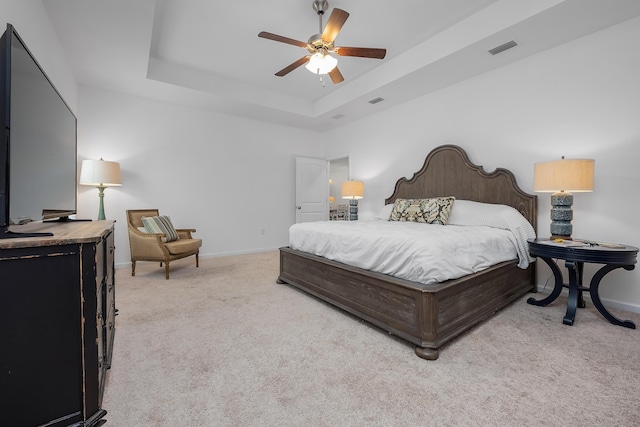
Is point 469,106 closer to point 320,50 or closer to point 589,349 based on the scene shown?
point 320,50

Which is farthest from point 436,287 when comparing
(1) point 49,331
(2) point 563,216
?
(1) point 49,331

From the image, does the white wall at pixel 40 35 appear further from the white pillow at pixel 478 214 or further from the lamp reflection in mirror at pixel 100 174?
the white pillow at pixel 478 214

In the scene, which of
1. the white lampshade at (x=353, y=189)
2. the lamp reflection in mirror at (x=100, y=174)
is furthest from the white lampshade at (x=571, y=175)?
the lamp reflection in mirror at (x=100, y=174)

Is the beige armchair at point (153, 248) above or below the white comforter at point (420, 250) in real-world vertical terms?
below

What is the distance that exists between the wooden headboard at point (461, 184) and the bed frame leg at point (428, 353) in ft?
7.43

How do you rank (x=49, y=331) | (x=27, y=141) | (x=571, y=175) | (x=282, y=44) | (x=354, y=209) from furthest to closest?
(x=354, y=209), (x=282, y=44), (x=571, y=175), (x=27, y=141), (x=49, y=331)

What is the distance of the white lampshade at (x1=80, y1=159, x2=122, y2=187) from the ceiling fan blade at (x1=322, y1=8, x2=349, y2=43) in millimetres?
3251

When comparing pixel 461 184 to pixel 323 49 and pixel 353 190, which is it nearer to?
pixel 353 190

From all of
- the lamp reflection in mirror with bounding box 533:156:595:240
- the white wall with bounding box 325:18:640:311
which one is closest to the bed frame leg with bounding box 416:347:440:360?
the lamp reflection in mirror with bounding box 533:156:595:240

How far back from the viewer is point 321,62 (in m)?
2.69

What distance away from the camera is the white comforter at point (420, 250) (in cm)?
195

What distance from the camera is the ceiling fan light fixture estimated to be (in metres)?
2.66

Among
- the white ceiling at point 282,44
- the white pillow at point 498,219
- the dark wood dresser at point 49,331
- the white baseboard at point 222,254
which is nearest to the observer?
the dark wood dresser at point 49,331

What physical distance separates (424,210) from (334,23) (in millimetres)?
2336
